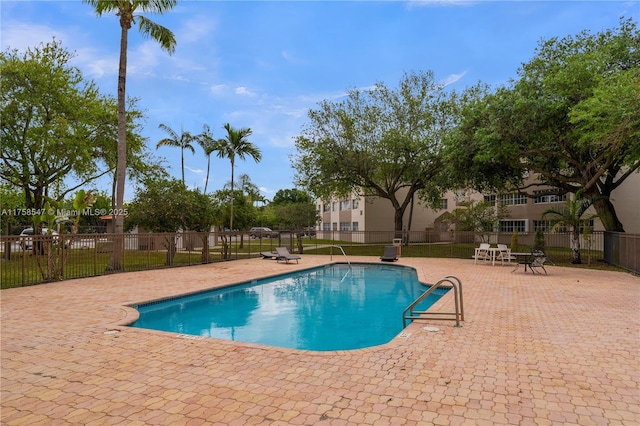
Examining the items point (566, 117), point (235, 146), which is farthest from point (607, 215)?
point (235, 146)

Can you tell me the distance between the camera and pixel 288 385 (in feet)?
13.0

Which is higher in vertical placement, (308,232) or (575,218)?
(575,218)

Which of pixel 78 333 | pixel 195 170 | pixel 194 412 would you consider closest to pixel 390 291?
pixel 78 333

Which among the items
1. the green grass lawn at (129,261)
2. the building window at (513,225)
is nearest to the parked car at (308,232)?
the green grass lawn at (129,261)

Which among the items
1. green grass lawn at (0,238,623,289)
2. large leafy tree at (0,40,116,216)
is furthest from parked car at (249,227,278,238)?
large leafy tree at (0,40,116,216)

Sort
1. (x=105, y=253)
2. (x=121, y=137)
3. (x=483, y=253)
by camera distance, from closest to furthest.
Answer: (x=105, y=253), (x=121, y=137), (x=483, y=253)

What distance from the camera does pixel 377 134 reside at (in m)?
26.8

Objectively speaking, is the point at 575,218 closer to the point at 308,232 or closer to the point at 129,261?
the point at 308,232

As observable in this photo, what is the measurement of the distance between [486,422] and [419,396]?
0.66 metres

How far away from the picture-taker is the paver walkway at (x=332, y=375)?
10.9 feet

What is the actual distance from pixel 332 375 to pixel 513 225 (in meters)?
33.8

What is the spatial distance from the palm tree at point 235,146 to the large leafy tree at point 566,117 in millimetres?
13399

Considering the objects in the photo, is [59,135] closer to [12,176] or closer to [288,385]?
[12,176]

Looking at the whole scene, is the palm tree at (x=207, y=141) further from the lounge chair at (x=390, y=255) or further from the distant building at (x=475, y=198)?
the lounge chair at (x=390, y=255)
